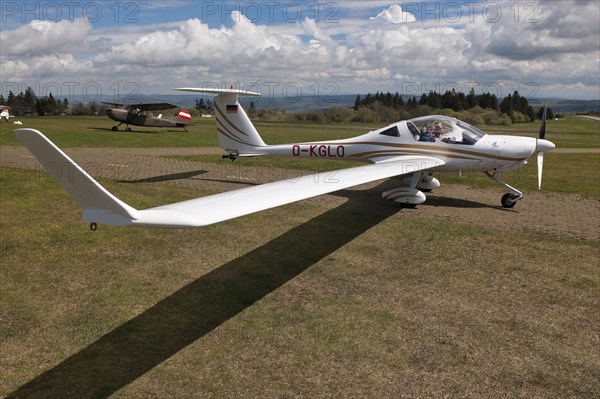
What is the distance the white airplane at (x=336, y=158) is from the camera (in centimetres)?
379

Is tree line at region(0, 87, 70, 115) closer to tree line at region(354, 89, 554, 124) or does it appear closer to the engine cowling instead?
tree line at region(354, 89, 554, 124)

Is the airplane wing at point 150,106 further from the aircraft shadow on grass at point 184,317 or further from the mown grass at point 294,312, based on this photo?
the aircraft shadow on grass at point 184,317

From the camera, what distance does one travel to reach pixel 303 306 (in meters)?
5.93

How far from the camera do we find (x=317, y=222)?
33.2ft

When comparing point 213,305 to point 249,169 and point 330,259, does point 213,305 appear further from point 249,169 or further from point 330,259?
point 249,169

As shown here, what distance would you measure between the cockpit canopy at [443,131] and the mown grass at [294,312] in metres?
3.25

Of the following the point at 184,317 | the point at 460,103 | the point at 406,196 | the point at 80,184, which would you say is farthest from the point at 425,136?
the point at 460,103

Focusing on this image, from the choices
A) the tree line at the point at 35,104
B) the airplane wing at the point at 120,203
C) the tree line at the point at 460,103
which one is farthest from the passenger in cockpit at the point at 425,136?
the tree line at the point at 35,104

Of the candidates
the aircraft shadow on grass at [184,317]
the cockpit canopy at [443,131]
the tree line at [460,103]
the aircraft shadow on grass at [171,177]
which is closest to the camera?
the aircraft shadow on grass at [184,317]

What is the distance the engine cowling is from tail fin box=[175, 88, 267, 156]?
5.60 m

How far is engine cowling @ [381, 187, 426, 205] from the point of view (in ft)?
37.3

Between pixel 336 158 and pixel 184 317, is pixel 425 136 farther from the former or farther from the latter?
pixel 184 317

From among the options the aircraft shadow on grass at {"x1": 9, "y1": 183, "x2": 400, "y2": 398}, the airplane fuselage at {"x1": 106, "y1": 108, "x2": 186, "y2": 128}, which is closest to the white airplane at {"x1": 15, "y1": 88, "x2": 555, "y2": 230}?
the aircraft shadow on grass at {"x1": 9, "y1": 183, "x2": 400, "y2": 398}

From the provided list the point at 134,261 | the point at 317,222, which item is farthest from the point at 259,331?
the point at 317,222
